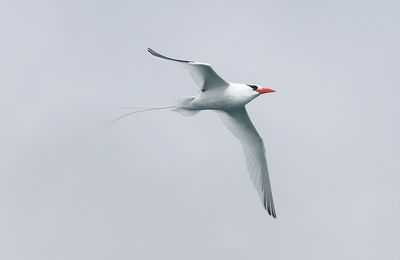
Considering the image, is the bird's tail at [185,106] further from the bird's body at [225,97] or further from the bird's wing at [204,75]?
the bird's wing at [204,75]

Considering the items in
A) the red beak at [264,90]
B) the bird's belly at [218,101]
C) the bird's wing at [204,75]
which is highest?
the bird's wing at [204,75]

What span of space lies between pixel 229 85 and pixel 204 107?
1437 mm

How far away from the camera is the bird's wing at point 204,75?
30469 millimetres

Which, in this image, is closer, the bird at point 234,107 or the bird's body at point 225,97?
the bird at point 234,107

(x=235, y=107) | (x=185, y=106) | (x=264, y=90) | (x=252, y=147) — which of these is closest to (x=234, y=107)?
(x=235, y=107)

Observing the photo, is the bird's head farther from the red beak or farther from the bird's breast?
the bird's breast

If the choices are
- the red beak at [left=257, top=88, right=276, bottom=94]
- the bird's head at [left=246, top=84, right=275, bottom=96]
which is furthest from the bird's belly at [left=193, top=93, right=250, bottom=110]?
the red beak at [left=257, top=88, right=276, bottom=94]

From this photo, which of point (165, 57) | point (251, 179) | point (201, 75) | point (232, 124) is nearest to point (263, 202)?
point (251, 179)

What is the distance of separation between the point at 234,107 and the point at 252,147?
4157 mm

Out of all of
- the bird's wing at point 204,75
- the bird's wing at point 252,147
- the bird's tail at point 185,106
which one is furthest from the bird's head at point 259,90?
the bird's wing at point 252,147

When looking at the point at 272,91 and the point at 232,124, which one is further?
the point at 232,124

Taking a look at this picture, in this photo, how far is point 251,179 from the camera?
36.3m

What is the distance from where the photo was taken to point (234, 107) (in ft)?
109

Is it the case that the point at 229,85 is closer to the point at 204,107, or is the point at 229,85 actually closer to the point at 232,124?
→ the point at 204,107
